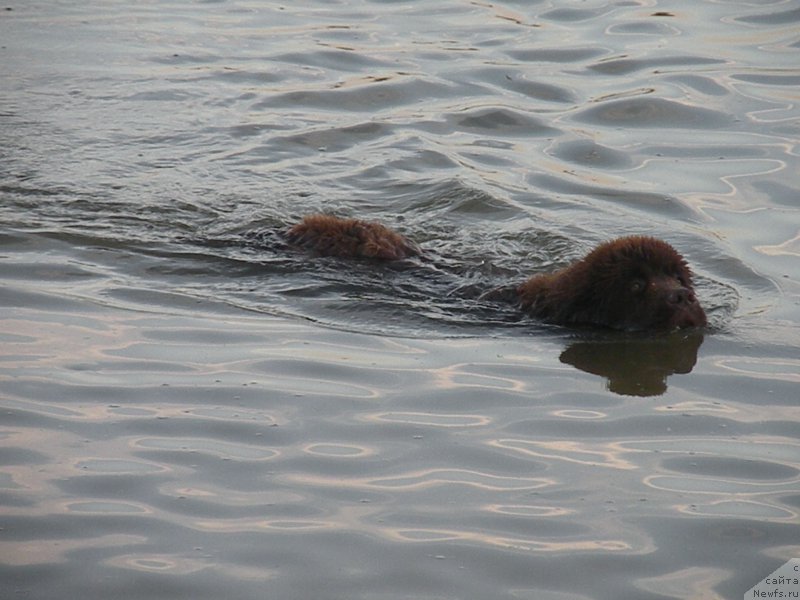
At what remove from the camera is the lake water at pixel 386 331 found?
5.84 meters

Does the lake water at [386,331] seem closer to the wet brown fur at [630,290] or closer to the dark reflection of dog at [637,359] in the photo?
the dark reflection of dog at [637,359]

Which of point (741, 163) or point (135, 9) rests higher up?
point (135, 9)

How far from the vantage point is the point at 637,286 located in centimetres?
847

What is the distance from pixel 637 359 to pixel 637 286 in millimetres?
491

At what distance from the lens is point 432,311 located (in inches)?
352

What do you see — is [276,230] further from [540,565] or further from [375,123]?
[540,565]

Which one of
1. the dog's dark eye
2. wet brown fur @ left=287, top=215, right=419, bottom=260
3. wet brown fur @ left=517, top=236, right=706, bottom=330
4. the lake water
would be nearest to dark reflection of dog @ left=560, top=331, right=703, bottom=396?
the lake water

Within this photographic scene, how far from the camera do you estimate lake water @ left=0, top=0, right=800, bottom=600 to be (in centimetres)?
584

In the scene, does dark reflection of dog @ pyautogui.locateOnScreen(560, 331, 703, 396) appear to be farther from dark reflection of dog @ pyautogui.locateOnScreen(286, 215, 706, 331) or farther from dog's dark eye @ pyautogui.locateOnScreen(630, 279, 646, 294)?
dog's dark eye @ pyautogui.locateOnScreen(630, 279, 646, 294)

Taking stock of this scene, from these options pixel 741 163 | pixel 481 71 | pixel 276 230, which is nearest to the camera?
pixel 276 230

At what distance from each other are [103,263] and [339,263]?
1.70 m

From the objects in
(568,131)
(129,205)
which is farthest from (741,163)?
(129,205)

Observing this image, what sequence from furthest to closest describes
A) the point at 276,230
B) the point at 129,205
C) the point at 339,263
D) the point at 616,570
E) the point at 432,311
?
the point at 129,205
the point at 276,230
the point at 339,263
the point at 432,311
the point at 616,570

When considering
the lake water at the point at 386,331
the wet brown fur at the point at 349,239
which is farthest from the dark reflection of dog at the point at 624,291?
the wet brown fur at the point at 349,239
